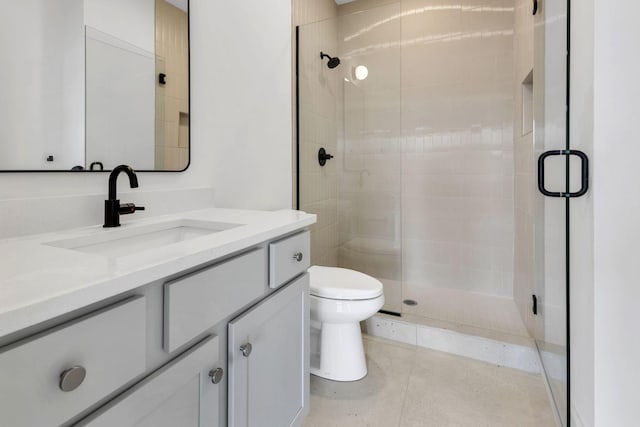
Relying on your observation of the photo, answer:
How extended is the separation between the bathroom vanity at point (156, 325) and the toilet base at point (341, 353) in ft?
1.64

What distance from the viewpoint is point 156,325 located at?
648 millimetres

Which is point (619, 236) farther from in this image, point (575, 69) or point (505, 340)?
point (505, 340)

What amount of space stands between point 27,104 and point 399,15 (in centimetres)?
247

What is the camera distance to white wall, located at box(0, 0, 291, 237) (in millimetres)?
942

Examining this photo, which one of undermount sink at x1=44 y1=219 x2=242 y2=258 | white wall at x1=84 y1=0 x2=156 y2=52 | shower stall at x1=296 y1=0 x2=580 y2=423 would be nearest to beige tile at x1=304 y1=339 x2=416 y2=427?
shower stall at x1=296 y1=0 x2=580 y2=423

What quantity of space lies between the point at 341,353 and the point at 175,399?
→ 1.15m

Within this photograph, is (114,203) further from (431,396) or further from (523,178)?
(523,178)

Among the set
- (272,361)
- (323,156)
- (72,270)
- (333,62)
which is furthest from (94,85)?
(333,62)

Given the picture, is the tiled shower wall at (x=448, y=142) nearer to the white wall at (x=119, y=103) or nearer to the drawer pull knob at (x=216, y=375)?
the white wall at (x=119, y=103)

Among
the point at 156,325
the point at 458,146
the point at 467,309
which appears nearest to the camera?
the point at 156,325

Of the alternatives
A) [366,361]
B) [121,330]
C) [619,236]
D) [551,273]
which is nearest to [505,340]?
[551,273]

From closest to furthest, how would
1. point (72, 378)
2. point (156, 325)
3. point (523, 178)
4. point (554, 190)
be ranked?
point (72, 378) → point (156, 325) → point (554, 190) → point (523, 178)

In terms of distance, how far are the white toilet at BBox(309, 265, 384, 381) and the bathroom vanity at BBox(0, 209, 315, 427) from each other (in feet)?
1.34

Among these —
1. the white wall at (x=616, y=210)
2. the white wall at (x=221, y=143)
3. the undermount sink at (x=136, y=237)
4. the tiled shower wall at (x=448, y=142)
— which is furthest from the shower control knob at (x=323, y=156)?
the white wall at (x=616, y=210)
